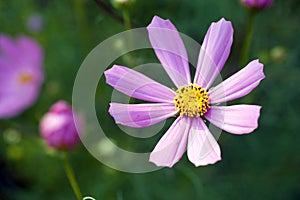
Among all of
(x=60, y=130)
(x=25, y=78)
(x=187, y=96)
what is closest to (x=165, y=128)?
(x=60, y=130)

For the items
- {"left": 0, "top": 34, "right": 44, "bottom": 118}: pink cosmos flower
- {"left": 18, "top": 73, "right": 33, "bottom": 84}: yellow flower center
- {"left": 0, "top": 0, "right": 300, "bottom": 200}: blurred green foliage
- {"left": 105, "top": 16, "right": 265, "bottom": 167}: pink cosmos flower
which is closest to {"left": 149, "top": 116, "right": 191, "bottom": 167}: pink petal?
{"left": 105, "top": 16, "right": 265, "bottom": 167}: pink cosmos flower

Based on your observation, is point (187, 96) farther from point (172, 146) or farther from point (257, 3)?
point (257, 3)

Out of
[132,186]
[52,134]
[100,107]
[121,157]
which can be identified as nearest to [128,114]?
[52,134]

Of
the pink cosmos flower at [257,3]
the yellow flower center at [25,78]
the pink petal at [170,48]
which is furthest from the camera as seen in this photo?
the yellow flower center at [25,78]

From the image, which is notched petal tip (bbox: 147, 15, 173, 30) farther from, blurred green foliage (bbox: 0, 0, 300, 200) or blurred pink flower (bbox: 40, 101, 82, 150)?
blurred green foliage (bbox: 0, 0, 300, 200)

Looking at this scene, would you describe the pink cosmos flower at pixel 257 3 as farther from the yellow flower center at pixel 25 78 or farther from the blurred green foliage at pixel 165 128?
the yellow flower center at pixel 25 78

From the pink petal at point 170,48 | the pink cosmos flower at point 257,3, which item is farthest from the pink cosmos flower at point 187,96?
the pink cosmos flower at point 257,3
